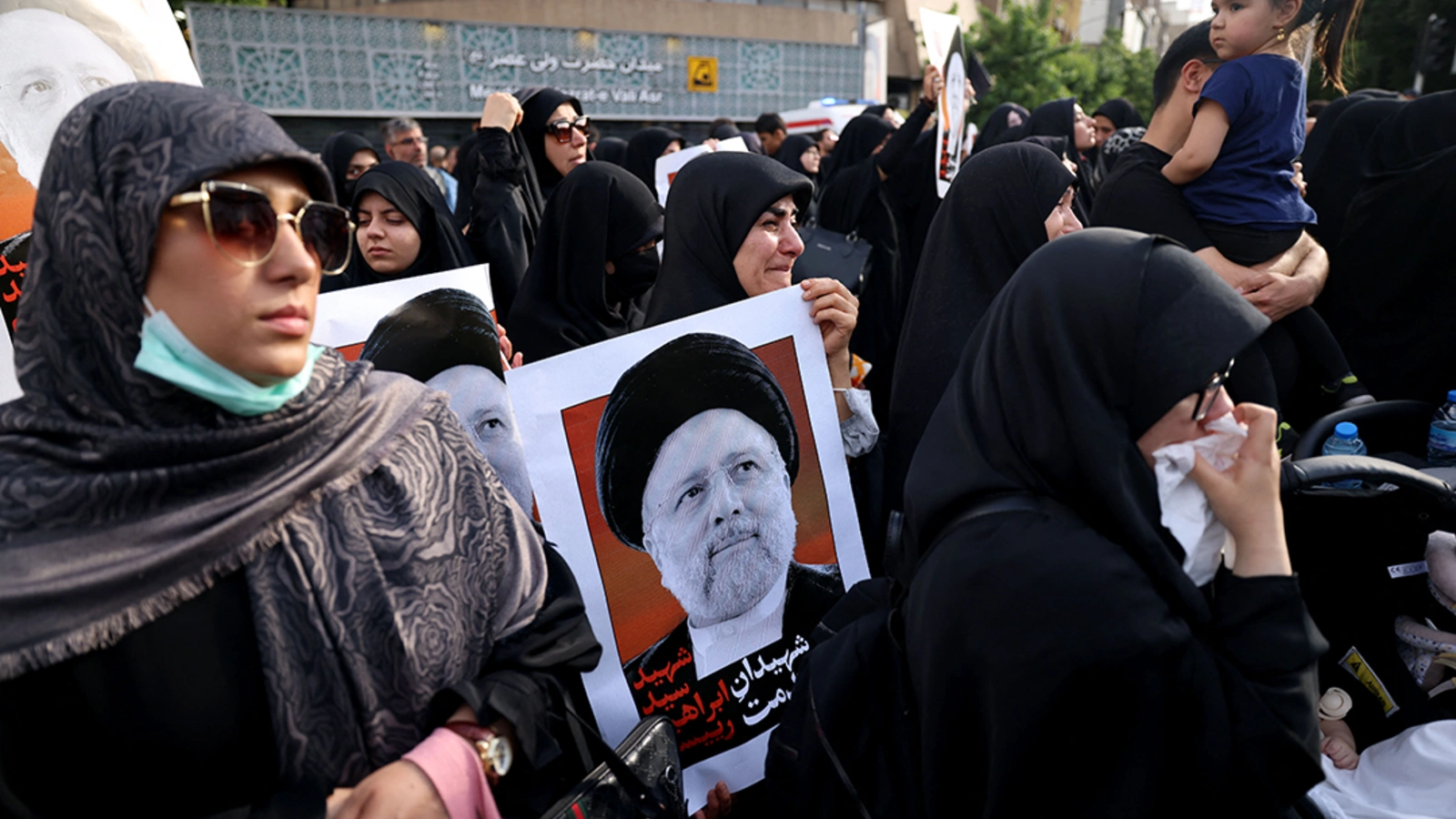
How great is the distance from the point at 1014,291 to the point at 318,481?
1.09 meters

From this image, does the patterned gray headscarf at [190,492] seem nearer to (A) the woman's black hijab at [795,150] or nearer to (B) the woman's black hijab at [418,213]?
(B) the woman's black hijab at [418,213]

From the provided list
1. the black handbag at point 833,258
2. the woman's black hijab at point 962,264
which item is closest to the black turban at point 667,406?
the woman's black hijab at point 962,264

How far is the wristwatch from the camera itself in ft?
4.28

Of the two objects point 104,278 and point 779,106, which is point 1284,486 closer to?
point 104,278

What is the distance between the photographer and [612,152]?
756 cm

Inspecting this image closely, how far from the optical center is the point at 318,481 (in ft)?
4.11

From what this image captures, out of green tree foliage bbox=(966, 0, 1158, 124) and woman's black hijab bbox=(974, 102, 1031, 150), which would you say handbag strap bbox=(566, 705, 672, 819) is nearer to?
woman's black hijab bbox=(974, 102, 1031, 150)

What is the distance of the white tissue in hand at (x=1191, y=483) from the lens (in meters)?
1.37

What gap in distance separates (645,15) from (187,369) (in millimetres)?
28977

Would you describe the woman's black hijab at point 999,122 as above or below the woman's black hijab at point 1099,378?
above

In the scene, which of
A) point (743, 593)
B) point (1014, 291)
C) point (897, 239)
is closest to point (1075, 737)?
point (1014, 291)

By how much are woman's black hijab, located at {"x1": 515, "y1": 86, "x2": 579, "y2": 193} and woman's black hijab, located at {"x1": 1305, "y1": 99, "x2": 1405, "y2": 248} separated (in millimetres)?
3519

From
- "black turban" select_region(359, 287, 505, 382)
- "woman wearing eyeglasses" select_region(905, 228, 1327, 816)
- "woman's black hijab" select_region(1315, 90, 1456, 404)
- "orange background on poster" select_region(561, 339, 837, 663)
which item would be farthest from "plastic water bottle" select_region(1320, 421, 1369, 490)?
"black turban" select_region(359, 287, 505, 382)

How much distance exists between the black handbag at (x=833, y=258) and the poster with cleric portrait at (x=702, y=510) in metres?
2.01
